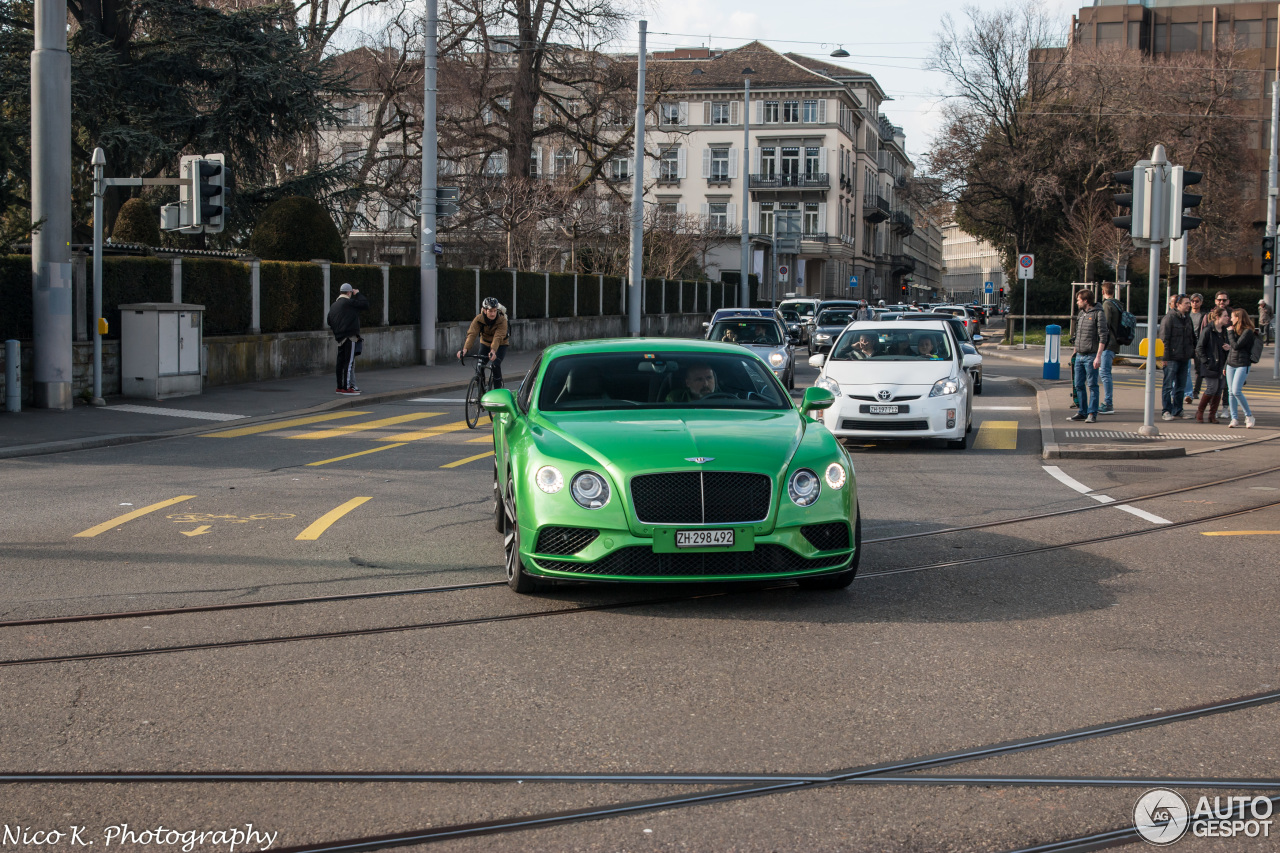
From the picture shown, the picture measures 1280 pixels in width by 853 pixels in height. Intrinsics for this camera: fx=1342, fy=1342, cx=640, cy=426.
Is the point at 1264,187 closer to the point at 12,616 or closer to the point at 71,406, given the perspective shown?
the point at 71,406

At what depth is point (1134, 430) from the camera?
1742 cm

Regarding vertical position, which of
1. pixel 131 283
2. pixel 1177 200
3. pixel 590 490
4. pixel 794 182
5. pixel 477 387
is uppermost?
pixel 794 182

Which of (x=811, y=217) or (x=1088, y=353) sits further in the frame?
(x=811, y=217)

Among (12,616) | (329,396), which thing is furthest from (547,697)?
(329,396)

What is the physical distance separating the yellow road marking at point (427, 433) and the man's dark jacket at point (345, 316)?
4.20 metres

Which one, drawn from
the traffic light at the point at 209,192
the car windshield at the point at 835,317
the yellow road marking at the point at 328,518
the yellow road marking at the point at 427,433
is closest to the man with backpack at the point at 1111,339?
the yellow road marking at the point at 427,433

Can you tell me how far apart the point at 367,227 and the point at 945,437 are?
87.2 ft

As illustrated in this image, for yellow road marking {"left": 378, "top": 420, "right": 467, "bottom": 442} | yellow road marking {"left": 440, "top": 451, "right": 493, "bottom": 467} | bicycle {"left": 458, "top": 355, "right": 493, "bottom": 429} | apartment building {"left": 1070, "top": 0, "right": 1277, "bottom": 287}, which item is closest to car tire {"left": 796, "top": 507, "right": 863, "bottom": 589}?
yellow road marking {"left": 440, "top": 451, "right": 493, "bottom": 467}

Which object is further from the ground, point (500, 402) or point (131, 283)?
point (131, 283)

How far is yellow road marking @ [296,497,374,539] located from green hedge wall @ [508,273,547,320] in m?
28.1

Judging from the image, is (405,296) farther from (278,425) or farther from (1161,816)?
(1161,816)

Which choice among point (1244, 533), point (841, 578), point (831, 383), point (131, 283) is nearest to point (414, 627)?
point (841, 578)

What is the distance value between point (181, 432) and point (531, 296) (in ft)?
77.1

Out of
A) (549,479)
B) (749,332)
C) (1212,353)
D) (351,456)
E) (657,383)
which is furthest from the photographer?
(749,332)
